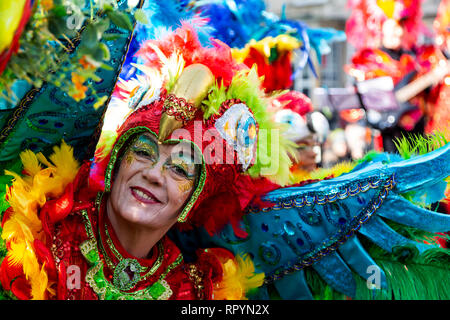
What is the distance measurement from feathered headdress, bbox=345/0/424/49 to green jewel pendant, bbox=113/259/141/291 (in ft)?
15.7

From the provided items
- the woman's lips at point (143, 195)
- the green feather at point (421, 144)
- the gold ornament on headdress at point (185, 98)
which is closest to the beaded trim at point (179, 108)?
the gold ornament on headdress at point (185, 98)

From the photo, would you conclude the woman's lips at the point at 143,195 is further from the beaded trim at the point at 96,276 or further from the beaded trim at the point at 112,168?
the beaded trim at the point at 96,276

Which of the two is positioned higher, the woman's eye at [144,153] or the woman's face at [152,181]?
the woman's eye at [144,153]

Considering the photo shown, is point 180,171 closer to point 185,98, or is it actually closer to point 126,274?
point 185,98

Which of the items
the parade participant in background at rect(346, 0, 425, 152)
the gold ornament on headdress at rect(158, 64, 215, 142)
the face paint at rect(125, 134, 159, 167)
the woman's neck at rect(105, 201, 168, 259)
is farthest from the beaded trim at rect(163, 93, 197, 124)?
the parade participant in background at rect(346, 0, 425, 152)

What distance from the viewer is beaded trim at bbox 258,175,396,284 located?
2416 mm

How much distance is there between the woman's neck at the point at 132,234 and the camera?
2.19 m

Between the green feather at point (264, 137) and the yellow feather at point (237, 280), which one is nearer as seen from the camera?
the green feather at point (264, 137)

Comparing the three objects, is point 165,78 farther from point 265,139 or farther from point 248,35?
A: point 248,35

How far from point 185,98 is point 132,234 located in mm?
551

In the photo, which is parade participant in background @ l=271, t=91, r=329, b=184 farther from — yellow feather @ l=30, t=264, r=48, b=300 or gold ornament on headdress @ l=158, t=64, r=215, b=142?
yellow feather @ l=30, t=264, r=48, b=300

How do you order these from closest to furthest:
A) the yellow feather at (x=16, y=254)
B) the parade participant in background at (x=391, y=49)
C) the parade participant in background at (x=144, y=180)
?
the yellow feather at (x=16, y=254), the parade participant in background at (x=144, y=180), the parade participant in background at (x=391, y=49)

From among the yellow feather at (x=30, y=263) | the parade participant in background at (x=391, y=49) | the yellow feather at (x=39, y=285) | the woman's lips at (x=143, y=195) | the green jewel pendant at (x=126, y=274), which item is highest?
the woman's lips at (x=143, y=195)

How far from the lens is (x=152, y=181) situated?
2096 mm
